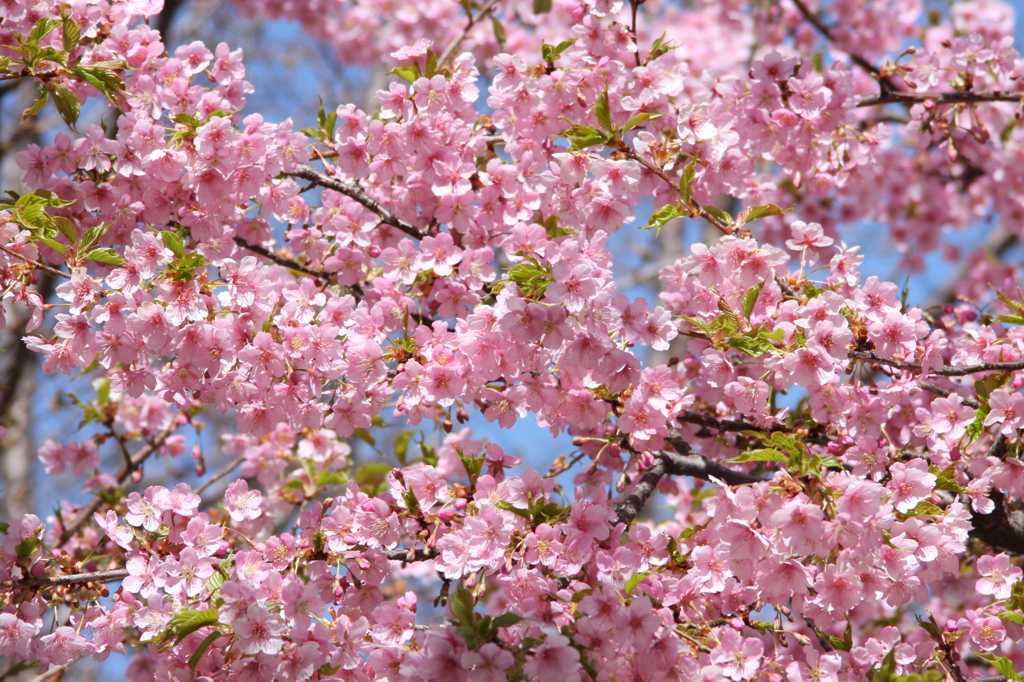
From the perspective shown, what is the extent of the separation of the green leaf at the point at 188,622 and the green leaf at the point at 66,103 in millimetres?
1668

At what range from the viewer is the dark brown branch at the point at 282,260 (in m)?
2.97

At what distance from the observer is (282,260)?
3.00 m

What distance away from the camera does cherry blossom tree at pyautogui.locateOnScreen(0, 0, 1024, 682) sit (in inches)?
85.9

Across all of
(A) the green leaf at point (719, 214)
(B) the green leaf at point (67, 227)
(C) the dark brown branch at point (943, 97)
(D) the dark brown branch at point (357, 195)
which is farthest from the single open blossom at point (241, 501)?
(C) the dark brown branch at point (943, 97)

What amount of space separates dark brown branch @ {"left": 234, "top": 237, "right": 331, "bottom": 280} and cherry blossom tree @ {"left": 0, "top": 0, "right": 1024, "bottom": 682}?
2cm

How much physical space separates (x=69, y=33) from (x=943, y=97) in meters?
3.44

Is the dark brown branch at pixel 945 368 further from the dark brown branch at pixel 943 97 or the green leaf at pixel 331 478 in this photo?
the green leaf at pixel 331 478

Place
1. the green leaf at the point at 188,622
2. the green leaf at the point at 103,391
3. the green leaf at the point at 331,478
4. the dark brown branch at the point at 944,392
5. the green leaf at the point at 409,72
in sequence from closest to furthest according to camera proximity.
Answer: the green leaf at the point at 188,622, the dark brown branch at the point at 944,392, the green leaf at the point at 409,72, the green leaf at the point at 331,478, the green leaf at the point at 103,391

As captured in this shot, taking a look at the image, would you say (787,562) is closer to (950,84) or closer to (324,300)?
(324,300)

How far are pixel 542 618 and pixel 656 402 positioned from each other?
0.77 m

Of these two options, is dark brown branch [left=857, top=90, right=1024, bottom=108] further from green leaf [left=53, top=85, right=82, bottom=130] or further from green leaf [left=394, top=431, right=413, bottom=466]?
green leaf [left=53, top=85, right=82, bottom=130]

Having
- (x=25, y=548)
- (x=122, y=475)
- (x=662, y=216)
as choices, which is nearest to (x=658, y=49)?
(x=662, y=216)

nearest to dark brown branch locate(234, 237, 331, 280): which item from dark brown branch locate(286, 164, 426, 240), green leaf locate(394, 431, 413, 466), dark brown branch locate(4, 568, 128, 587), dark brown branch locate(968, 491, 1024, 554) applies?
dark brown branch locate(286, 164, 426, 240)

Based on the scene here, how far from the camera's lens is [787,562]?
2.21 meters
